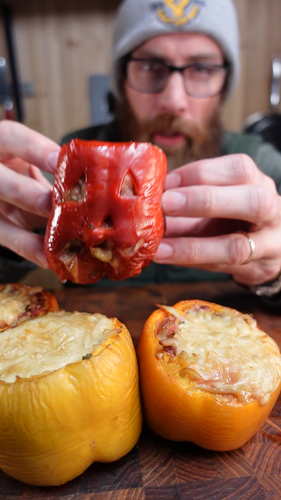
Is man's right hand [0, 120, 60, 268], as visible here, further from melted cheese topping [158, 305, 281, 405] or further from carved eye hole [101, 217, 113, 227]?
melted cheese topping [158, 305, 281, 405]

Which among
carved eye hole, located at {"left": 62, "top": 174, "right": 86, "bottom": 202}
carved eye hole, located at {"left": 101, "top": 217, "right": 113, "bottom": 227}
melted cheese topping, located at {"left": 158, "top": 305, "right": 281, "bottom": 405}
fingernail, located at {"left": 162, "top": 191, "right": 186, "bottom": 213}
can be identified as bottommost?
melted cheese topping, located at {"left": 158, "top": 305, "right": 281, "bottom": 405}

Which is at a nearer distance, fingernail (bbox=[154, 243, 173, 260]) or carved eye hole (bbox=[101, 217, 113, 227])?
carved eye hole (bbox=[101, 217, 113, 227])

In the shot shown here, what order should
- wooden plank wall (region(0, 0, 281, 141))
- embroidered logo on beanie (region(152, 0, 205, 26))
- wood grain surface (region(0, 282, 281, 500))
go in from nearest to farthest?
wood grain surface (region(0, 282, 281, 500)) → embroidered logo on beanie (region(152, 0, 205, 26)) → wooden plank wall (region(0, 0, 281, 141))

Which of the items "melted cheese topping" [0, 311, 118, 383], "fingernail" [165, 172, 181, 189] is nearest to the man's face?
"fingernail" [165, 172, 181, 189]

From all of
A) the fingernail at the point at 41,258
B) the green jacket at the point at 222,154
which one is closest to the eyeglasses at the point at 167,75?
the green jacket at the point at 222,154

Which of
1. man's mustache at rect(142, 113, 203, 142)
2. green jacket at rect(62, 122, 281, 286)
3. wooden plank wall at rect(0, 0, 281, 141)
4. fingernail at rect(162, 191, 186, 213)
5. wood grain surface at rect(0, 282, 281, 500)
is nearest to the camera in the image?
wood grain surface at rect(0, 282, 281, 500)

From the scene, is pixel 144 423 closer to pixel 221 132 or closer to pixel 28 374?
pixel 28 374

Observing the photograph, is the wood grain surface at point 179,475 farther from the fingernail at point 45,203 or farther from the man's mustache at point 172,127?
the man's mustache at point 172,127

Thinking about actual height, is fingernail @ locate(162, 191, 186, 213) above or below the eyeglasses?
below

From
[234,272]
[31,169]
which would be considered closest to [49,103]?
[31,169]
